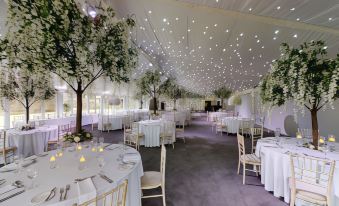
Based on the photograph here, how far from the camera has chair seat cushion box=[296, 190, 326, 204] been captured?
7.85 ft

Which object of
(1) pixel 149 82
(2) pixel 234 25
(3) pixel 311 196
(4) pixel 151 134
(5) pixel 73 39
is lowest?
(3) pixel 311 196

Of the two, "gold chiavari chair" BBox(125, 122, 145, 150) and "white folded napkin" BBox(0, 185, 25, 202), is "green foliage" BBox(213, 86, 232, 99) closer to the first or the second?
"gold chiavari chair" BBox(125, 122, 145, 150)

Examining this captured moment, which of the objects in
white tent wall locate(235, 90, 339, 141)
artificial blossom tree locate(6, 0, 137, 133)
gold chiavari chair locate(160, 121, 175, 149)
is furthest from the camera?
gold chiavari chair locate(160, 121, 175, 149)

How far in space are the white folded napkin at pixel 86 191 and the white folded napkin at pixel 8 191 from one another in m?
0.58

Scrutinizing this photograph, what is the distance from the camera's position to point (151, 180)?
115 inches

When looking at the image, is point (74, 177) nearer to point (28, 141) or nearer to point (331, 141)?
point (28, 141)

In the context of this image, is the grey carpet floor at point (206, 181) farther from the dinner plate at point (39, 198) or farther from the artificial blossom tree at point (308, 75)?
the dinner plate at point (39, 198)

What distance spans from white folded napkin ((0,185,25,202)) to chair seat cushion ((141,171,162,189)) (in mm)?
1550

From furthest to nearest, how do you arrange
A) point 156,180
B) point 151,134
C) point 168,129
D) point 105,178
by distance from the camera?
point 168,129 < point 151,134 < point 156,180 < point 105,178

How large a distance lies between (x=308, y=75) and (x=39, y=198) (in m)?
4.21

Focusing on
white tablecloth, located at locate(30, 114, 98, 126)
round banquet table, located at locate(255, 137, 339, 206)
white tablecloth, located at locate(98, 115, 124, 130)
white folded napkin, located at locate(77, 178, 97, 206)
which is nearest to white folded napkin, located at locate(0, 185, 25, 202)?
white folded napkin, located at locate(77, 178, 97, 206)

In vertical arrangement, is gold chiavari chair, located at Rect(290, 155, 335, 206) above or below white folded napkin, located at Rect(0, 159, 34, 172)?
below

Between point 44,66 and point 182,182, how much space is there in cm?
346

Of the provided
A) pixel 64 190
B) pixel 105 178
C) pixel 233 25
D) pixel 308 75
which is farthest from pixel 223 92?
pixel 64 190
